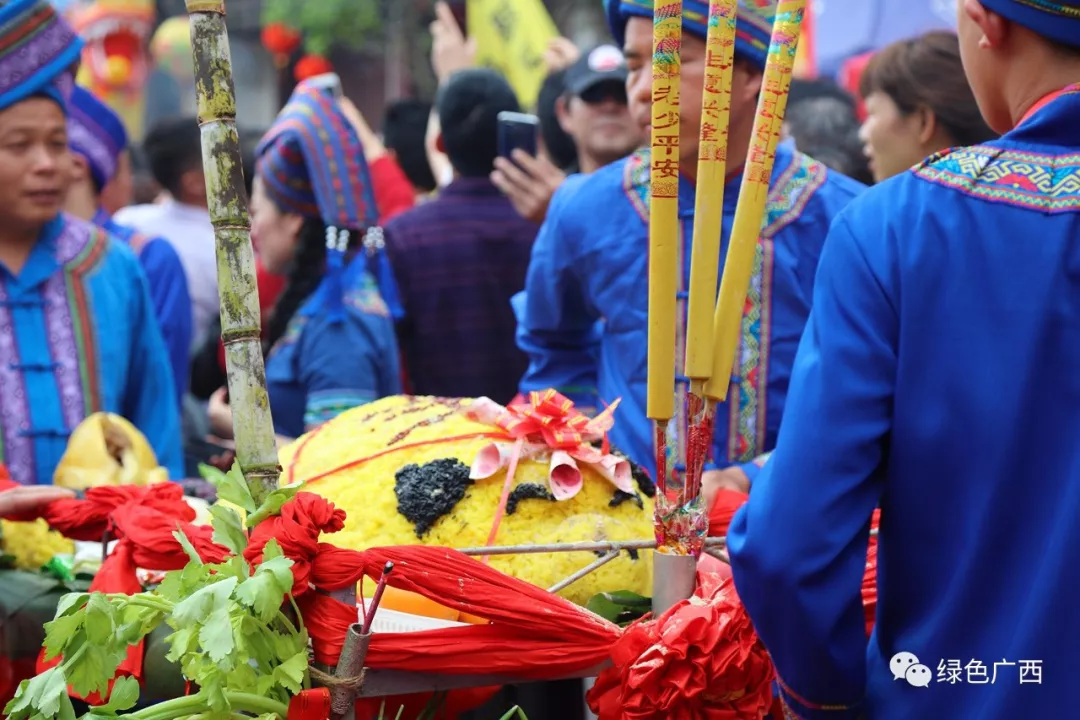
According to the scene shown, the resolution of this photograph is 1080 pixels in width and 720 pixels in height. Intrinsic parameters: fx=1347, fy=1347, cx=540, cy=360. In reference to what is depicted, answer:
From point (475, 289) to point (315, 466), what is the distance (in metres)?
2.43

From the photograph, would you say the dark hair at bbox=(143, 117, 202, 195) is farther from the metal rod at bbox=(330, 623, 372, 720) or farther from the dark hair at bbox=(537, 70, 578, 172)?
the metal rod at bbox=(330, 623, 372, 720)

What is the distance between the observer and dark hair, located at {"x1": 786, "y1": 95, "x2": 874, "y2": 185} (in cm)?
512

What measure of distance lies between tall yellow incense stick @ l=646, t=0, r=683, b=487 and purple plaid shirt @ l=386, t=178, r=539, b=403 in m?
2.76

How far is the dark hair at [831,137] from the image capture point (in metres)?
5.12

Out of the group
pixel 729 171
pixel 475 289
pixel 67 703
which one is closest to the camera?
pixel 67 703

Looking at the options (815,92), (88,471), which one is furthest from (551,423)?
(815,92)

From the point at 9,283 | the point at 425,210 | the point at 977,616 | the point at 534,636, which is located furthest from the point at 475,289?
the point at 977,616

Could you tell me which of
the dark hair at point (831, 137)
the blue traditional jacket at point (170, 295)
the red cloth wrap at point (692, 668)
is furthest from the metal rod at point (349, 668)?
the dark hair at point (831, 137)

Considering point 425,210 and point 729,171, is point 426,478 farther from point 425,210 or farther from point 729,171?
point 425,210

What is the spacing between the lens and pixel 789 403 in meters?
1.65

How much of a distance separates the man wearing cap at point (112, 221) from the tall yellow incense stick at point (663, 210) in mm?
3112

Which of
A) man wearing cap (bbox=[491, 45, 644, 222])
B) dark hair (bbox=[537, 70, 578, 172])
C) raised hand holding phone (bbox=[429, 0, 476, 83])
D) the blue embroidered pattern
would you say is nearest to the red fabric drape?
the blue embroidered pattern

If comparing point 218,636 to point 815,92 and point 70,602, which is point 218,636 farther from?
point 815,92

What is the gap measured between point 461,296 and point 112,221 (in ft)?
5.47
